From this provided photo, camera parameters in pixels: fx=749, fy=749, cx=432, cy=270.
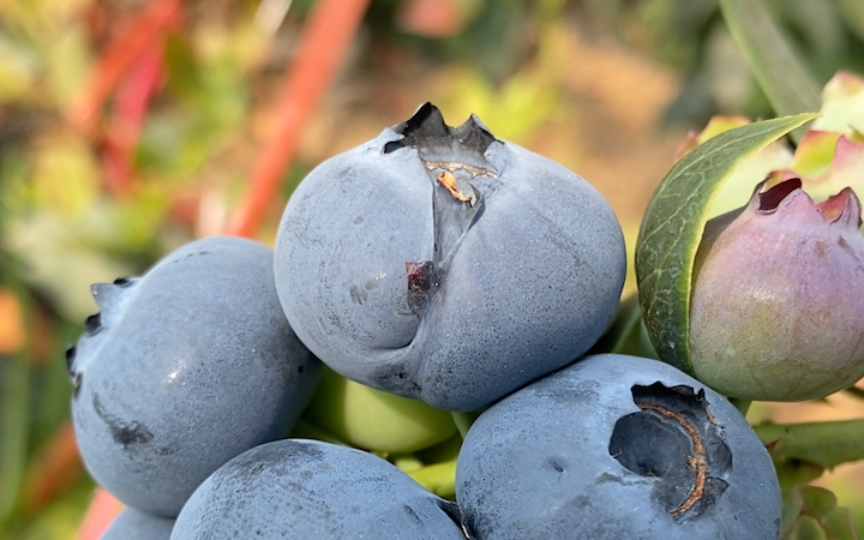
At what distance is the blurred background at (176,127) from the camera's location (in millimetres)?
1727

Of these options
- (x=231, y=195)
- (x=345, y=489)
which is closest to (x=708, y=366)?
(x=345, y=489)

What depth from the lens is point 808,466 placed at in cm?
60

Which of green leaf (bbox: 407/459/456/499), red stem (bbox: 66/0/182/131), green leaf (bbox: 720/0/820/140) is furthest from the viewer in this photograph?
red stem (bbox: 66/0/182/131)

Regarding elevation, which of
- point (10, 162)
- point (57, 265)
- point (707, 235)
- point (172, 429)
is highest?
point (707, 235)

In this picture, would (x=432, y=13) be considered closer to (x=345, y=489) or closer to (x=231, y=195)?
(x=231, y=195)

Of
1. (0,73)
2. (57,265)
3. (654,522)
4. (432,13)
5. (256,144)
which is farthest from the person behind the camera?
(432,13)

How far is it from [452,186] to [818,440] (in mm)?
365

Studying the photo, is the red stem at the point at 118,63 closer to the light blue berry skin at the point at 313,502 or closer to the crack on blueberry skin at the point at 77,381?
the crack on blueberry skin at the point at 77,381

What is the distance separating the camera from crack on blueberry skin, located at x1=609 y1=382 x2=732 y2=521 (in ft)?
1.31

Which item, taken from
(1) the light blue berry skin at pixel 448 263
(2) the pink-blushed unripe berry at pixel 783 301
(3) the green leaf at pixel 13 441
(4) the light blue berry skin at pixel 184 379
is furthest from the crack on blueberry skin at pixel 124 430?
(3) the green leaf at pixel 13 441

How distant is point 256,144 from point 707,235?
6.55 feet

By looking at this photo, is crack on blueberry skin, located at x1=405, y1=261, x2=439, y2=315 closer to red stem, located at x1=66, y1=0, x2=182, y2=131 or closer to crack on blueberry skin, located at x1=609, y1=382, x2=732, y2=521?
crack on blueberry skin, located at x1=609, y1=382, x2=732, y2=521

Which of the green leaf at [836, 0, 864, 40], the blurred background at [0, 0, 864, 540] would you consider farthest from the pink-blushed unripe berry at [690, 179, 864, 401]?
the green leaf at [836, 0, 864, 40]

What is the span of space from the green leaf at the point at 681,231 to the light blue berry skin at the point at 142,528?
403mm
